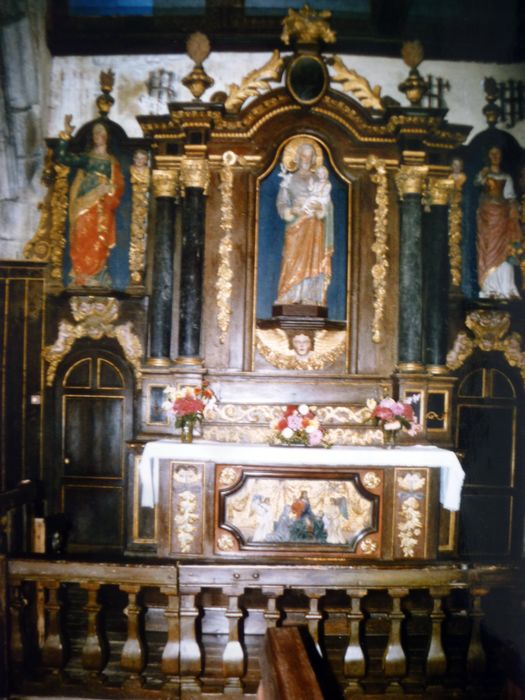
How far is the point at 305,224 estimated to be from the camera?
247 inches

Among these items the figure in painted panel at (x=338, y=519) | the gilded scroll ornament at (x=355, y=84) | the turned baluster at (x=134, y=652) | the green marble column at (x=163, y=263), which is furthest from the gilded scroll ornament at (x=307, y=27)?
the turned baluster at (x=134, y=652)

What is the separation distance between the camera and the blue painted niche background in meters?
6.34

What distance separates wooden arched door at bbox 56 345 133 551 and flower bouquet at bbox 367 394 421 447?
2.68 meters

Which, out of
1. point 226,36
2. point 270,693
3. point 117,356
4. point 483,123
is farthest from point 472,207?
point 270,693

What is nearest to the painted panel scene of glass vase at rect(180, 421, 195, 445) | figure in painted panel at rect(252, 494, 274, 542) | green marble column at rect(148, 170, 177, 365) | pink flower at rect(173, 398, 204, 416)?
figure in painted panel at rect(252, 494, 274, 542)

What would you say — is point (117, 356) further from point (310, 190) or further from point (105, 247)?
Answer: point (310, 190)

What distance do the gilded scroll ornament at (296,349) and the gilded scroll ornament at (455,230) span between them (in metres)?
1.50

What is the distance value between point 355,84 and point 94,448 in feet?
15.6

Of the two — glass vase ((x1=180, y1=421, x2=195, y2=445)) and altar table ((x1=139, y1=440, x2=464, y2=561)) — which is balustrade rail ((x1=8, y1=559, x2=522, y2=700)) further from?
glass vase ((x1=180, y1=421, x2=195, y2=445))

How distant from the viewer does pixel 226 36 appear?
668 cm

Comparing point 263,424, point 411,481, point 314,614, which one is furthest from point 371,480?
point 314,614

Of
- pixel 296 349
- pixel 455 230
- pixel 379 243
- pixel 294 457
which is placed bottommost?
pixel 294 457

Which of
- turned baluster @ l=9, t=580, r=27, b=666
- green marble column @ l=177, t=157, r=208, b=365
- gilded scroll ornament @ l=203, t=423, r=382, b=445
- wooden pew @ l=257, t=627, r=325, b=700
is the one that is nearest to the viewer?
wooden pew @ l=257, t=627, r=325, b=700

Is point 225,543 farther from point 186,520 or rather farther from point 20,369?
point 20,369
